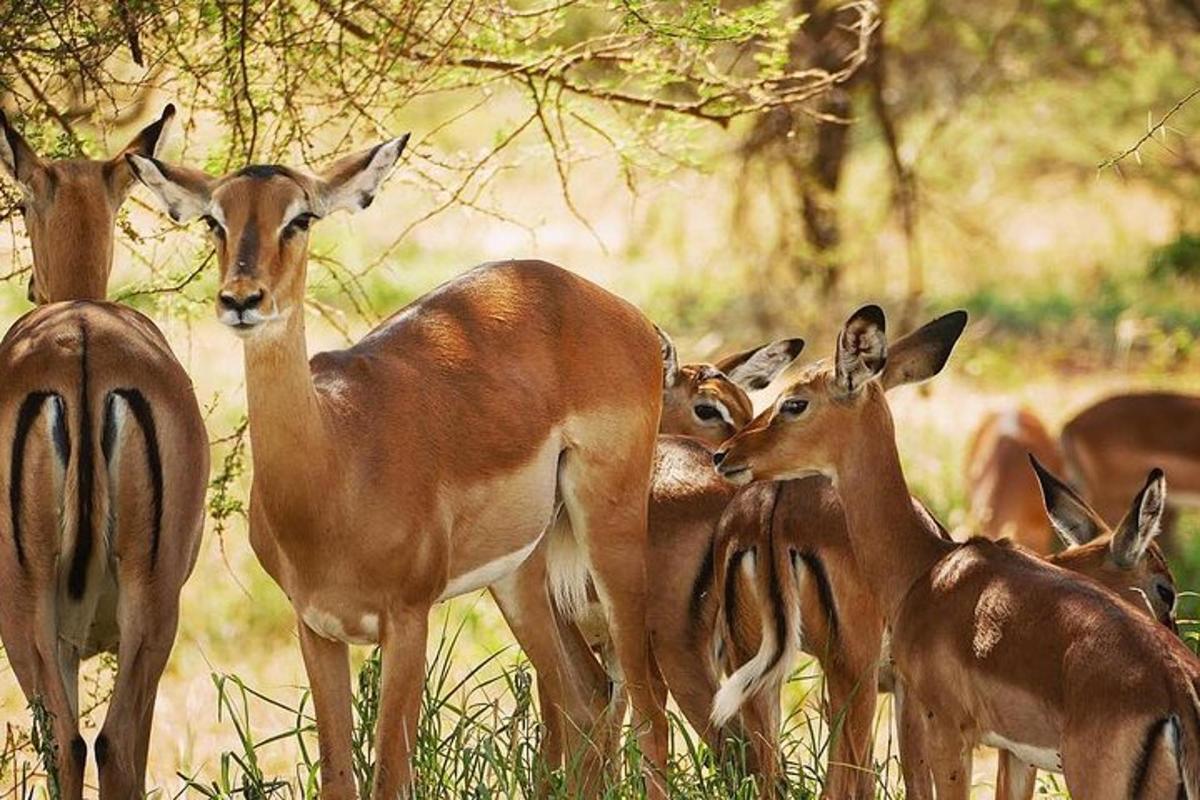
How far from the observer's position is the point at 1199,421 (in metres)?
10.5

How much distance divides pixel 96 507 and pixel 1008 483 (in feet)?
18.7

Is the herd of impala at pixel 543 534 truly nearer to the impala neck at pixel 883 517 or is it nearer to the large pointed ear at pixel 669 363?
the impala neck at pixel 883 517

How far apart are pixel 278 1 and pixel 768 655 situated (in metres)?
2.34

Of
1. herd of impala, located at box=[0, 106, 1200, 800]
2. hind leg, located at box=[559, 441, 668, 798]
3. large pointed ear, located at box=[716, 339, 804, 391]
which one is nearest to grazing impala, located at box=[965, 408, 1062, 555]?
large pointed ear, located at box=[716, 339, 804, 391]

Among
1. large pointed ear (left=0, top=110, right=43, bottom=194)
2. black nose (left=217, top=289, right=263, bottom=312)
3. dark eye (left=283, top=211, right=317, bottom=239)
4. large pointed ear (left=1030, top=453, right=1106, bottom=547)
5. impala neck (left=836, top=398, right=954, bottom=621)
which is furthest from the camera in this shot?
large pointed ear (left=1030, top=453, right=1106, bottom=547)

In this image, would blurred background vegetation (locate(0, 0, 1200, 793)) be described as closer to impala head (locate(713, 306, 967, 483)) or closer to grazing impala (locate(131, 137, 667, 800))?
grazing impala (locate(131, 137, 667, 800))

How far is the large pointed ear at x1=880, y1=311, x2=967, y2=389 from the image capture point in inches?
229

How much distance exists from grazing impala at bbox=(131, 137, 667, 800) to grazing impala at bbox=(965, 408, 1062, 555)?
412 cm

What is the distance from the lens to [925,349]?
5.84 metres

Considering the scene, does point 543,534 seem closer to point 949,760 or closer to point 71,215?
point 949,760

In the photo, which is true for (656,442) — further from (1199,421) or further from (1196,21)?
(1196,21)

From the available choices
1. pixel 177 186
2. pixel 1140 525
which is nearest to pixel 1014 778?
pixel 1140 525

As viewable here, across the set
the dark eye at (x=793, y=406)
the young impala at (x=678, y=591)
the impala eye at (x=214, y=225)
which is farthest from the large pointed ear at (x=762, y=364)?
the impala eye at (x=214, y=225)

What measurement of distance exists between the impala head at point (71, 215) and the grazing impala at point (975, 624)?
1.81 metres
